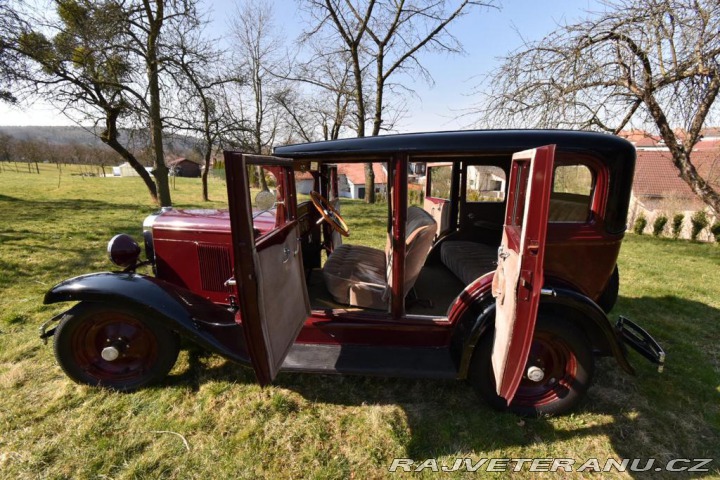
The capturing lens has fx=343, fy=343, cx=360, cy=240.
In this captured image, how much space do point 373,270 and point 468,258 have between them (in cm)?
105

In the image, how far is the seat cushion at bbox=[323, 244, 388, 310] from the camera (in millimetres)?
2887

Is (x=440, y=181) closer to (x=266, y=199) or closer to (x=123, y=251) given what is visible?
(x=266, y=199)

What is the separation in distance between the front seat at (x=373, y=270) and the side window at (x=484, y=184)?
1013 mm

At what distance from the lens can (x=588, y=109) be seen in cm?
643

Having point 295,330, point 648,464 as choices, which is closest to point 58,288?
point 295,330

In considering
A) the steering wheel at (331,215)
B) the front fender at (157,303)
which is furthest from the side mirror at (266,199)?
the front fender at (157,303)

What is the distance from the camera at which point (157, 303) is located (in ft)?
8.20

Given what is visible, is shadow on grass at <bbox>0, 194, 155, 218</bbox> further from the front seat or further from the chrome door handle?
the chrome door handle

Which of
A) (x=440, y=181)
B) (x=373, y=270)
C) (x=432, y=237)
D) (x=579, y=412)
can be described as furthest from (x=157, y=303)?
(x=440, y=181)

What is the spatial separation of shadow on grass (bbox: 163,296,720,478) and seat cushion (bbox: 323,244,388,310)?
688 millimetres

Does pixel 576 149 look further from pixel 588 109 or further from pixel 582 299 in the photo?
pixel 588 109

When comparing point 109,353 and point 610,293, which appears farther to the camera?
point 610,293

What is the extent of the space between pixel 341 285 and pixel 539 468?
1.86 metres

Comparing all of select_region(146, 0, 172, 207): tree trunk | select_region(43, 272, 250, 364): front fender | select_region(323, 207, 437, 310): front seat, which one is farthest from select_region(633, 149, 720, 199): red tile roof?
select_region(146, 0, 172, 207): tree trunk
